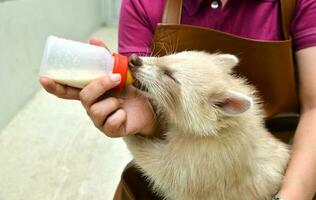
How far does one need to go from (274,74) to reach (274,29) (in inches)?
4.7

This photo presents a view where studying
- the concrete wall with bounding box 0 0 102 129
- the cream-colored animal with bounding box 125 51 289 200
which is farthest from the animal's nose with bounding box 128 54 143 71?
the concrete wall with bounding box 0 0 102 129

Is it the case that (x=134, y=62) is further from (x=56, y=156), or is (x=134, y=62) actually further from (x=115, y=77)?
(x=56, y=156)

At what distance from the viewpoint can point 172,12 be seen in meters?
1.19

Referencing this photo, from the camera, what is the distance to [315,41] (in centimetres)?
113

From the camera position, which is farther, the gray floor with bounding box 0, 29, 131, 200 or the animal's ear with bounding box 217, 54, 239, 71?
the gray floor with bounding box 0, 29, 131, 200

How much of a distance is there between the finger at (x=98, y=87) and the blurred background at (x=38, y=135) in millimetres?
958

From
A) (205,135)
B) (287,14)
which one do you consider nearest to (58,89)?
(205,135)

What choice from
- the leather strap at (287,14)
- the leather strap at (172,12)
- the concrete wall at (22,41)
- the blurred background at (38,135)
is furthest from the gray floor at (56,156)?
the leather strap at (287,14)

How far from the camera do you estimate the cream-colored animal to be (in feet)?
3.49

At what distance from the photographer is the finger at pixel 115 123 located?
985 millimetres

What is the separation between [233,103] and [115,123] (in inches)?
10.8

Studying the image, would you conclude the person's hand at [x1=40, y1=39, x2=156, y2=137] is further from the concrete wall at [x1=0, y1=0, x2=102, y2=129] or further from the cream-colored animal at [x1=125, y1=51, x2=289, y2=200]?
the concrete wall at [x1=0, y1=0, x2=102, y2=129]

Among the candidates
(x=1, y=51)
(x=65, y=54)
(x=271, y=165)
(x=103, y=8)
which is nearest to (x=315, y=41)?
(x=271, y=165)

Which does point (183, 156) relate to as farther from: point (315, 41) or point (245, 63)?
point (315, 41)
